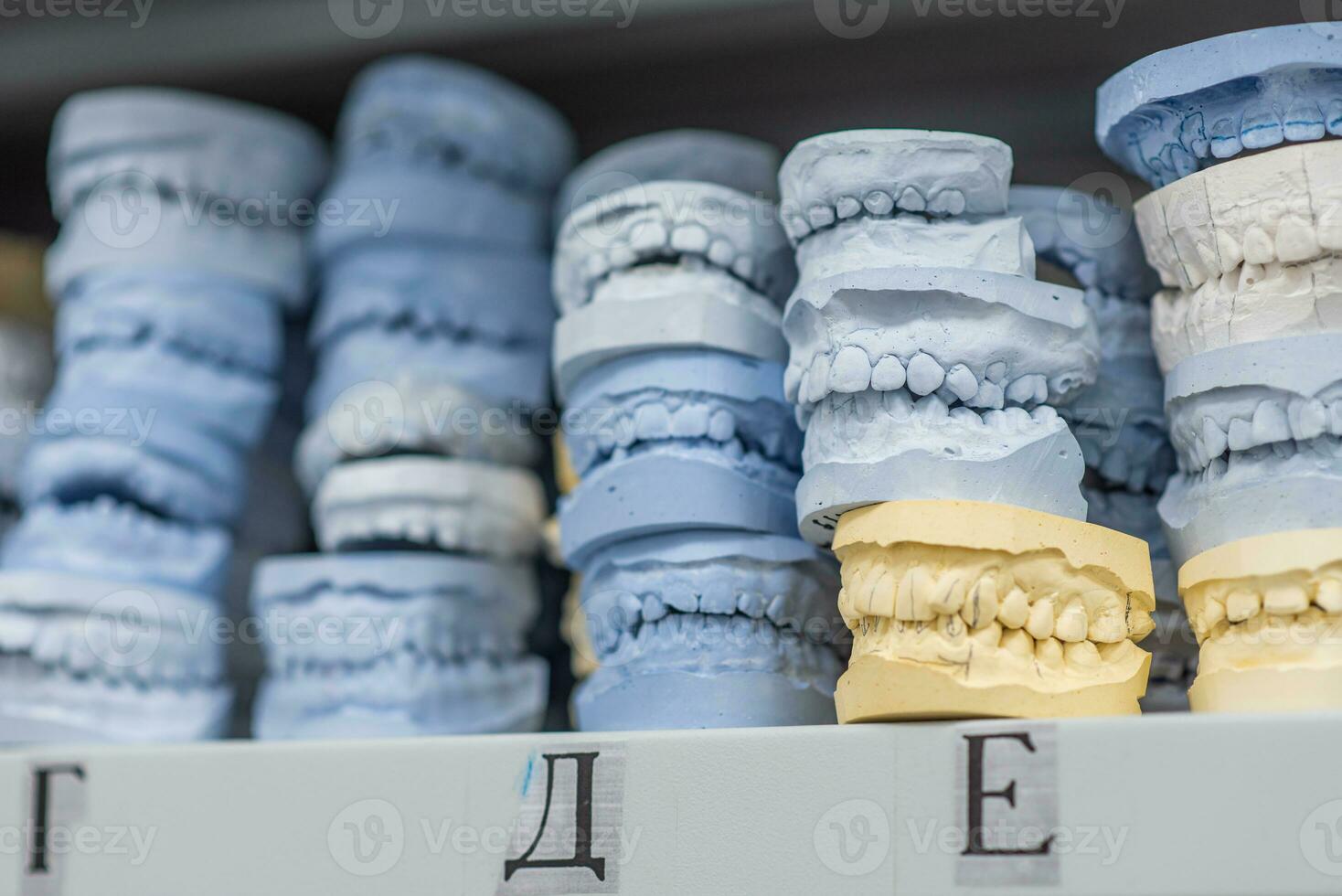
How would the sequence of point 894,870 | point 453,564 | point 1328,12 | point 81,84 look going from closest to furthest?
point 894,870, point 1328,12, point 453,564, point 81,84

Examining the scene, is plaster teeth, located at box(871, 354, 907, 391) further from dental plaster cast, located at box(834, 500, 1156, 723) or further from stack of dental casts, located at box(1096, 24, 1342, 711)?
stack of dental casts, located at box(1096, 24, 1342, 711)

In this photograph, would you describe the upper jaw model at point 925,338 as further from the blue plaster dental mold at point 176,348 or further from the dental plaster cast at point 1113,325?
the blue plaster dental mold at point 176,348

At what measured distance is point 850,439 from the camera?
107 centimetres

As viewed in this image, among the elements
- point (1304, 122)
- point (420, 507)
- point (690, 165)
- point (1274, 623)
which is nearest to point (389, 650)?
point (420, 507)

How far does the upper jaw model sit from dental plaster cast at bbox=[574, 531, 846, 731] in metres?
0.08

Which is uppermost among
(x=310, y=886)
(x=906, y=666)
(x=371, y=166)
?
(x=371, y=166)

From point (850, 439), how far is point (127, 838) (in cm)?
63

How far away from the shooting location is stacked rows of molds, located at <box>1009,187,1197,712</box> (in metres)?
1.20

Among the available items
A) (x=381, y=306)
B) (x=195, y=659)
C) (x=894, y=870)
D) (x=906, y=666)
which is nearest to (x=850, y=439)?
(x=906, y=666)

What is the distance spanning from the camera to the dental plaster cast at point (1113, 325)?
3.93 ft

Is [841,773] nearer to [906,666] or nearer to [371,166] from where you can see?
[906,666]

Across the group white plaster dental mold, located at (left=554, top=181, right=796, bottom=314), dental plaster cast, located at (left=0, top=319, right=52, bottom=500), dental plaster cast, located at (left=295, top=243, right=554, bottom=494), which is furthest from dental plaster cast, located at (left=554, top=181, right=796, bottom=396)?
dental plaster cast, located at (left=0, top=319, right=52, bottom=500)

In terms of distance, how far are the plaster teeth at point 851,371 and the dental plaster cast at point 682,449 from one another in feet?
0.49

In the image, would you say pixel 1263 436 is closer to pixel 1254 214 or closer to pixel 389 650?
pixel 1254 214
